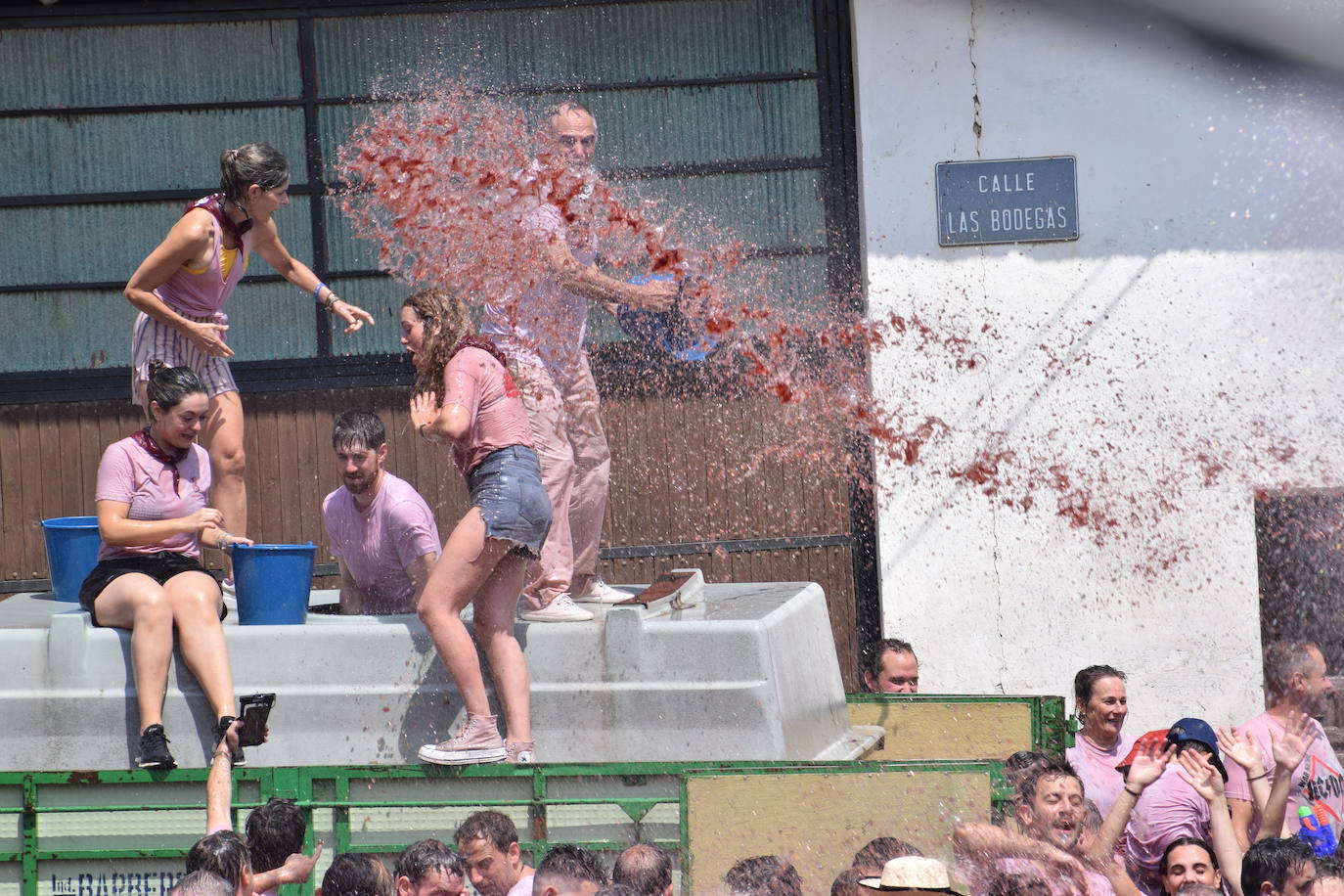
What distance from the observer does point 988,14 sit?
27.9ft

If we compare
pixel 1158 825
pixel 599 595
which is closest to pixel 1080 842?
pixel 1158 825

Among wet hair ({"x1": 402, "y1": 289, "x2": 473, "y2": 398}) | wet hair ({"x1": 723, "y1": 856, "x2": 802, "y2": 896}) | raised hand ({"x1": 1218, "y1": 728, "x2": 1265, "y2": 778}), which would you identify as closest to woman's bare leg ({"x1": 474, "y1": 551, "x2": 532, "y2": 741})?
wet hair ({"x1": 402, "y1": 289, "x2": 473, "y2": 398})

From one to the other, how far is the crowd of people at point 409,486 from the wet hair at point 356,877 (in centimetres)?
67

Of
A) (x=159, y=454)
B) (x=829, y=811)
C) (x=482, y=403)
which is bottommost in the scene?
(x=829, y=811)

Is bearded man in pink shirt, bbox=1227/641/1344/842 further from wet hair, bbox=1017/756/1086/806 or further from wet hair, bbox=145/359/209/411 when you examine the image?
wet hair, bbox=145/359/209/411

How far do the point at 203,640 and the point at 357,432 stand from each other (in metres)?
0.85

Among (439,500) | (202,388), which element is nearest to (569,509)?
(202,388)

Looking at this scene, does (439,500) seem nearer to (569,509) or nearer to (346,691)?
(569,509)

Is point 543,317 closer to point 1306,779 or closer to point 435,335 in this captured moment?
point 435,335

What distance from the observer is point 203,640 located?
16.5ft

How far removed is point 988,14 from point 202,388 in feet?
16.8

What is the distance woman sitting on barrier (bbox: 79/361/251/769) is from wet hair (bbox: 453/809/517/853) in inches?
36.8

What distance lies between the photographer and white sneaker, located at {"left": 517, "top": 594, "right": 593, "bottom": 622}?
527cm

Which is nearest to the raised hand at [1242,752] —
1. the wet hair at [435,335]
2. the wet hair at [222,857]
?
the wet hair at [435,335]
